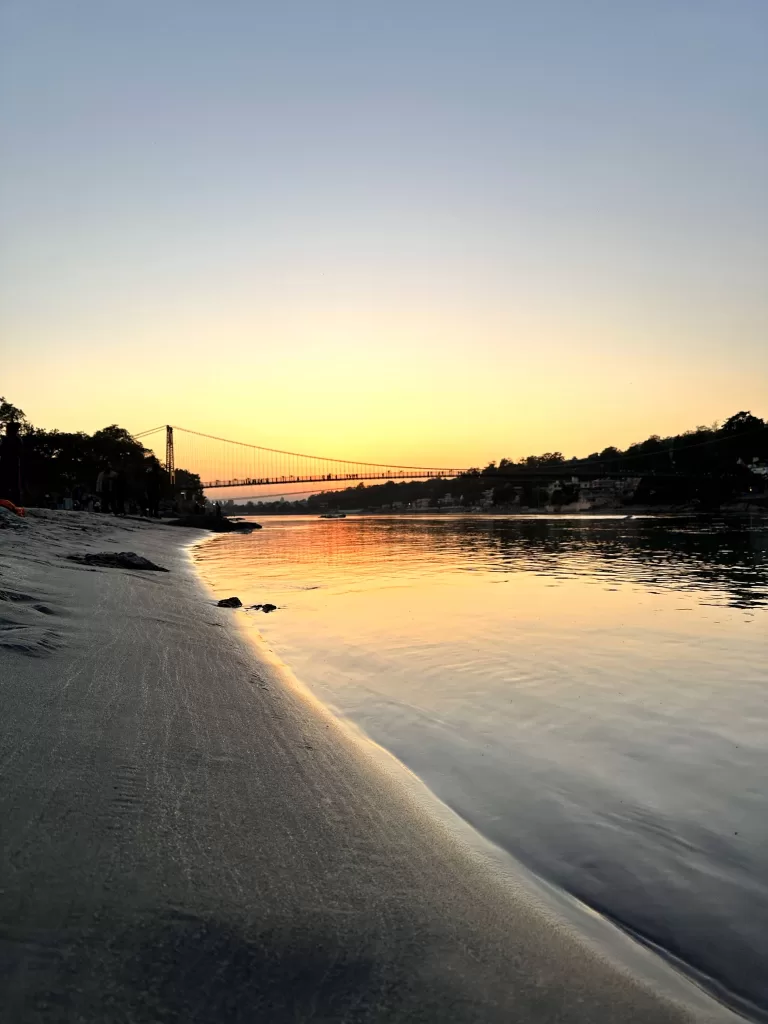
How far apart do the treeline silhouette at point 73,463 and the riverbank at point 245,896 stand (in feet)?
130

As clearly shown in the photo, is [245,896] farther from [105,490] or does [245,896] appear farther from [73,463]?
[73,463]

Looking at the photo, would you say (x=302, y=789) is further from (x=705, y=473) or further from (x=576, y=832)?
(x=705, y=473)

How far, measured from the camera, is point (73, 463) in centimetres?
5722

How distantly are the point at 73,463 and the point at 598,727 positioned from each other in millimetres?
61340

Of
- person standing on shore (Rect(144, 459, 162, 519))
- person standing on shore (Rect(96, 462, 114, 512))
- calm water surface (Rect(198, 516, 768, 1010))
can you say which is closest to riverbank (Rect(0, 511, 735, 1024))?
calm water surface (Rect(198, 516, 768, 1010))

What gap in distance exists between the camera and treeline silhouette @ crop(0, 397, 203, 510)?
45.5 m

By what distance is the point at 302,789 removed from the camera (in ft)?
7.99

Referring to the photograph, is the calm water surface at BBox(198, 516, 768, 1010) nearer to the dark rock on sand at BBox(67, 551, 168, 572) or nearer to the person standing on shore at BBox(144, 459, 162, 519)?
the dark rock on sand at BBox(67, 551, 168, 572)

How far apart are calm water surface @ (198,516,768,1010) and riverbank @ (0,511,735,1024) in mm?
307

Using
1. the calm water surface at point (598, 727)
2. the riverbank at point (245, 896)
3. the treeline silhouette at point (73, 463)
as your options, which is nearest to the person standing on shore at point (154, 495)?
the treeline silhouette at point (73, 463)

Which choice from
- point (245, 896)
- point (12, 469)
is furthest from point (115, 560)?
point (12, 469)

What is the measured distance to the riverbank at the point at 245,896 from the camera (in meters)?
1.24

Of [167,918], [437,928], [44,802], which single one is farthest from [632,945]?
[44,802]

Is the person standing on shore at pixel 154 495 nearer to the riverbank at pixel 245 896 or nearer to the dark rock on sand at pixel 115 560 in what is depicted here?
the dark rock on sand at pixel 115 560
